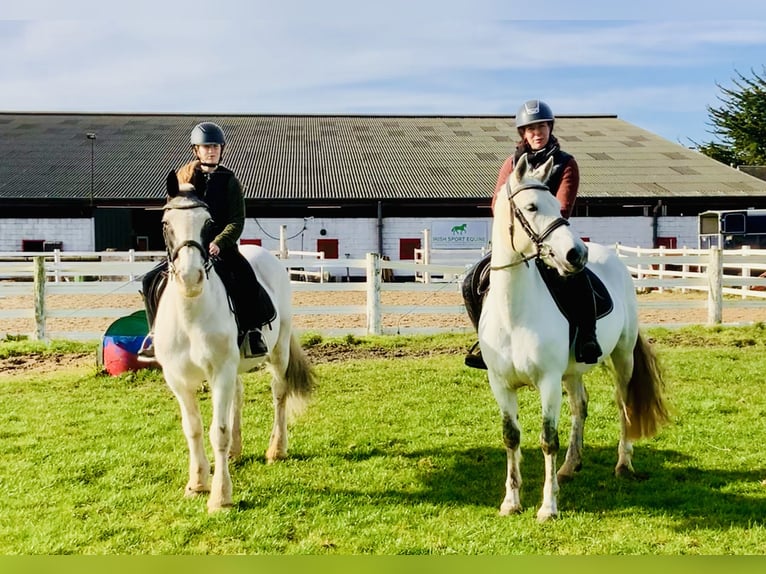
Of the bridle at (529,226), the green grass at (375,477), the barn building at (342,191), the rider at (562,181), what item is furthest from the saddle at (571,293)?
the barn building at (342,191)

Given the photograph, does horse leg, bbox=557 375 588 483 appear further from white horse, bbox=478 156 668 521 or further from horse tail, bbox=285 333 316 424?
horse tail, bbox=285 333 316 424

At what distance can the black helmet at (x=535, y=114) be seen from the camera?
448 cm

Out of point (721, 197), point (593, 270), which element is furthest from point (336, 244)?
point (593, 270)

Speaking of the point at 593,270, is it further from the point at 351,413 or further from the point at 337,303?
the point at 337,303

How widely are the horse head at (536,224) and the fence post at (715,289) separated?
10294mm

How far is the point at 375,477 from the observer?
5051 mm

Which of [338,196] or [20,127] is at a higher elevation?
[20,127]

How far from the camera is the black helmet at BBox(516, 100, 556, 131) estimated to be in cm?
448

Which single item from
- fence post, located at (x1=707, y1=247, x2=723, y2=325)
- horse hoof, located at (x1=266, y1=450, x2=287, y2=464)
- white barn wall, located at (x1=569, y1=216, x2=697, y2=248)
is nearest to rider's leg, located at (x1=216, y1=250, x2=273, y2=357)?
horse hoof, located at (x1=266, y1=450, x2=287, y2=464)

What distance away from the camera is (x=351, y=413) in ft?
22.6

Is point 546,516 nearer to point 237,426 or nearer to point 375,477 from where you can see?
point 375,477

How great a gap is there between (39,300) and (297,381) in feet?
23.4

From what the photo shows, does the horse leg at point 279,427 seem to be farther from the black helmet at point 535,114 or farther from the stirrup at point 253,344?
the black helmet at point 535,114

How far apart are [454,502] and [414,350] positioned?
240 inches
